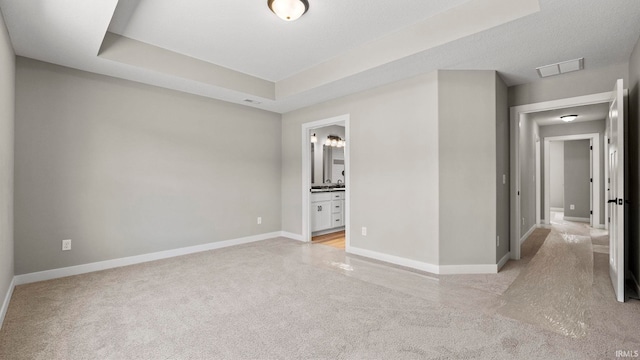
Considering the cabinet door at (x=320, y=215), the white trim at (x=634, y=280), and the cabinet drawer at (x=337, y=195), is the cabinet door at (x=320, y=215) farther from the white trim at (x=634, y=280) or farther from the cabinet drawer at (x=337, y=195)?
the white trim at (x=634, y=280)

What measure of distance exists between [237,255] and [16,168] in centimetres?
250

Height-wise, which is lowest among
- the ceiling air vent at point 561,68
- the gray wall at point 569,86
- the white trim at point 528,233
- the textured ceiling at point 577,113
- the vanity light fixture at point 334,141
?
the white trim at point 528,233

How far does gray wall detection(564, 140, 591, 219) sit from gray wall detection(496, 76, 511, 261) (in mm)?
5213

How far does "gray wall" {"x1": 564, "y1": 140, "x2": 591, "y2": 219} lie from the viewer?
726cm

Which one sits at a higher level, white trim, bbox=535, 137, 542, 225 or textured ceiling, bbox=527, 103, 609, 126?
textured ceiling, bbox=527, 103, 609, 126

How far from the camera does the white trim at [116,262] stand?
3035 mm

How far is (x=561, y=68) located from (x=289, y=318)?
3.78 m

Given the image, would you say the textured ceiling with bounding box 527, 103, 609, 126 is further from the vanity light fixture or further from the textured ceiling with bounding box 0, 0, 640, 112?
the vanity light fixture

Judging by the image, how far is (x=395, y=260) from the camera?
374 cm

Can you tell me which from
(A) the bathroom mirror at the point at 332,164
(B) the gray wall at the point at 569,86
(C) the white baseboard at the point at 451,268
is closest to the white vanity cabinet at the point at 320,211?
(A) the bathroom mirror at the point at 332,164

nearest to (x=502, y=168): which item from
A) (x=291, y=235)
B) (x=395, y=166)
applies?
(x=395, y=166)

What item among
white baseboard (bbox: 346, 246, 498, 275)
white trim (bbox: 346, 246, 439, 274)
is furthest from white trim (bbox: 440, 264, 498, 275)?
white trim (bbox: 346, 246, 439, 274)

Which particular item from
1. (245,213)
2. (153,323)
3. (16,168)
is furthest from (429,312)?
(16,168)

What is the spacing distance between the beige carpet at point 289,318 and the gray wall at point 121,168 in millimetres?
546
